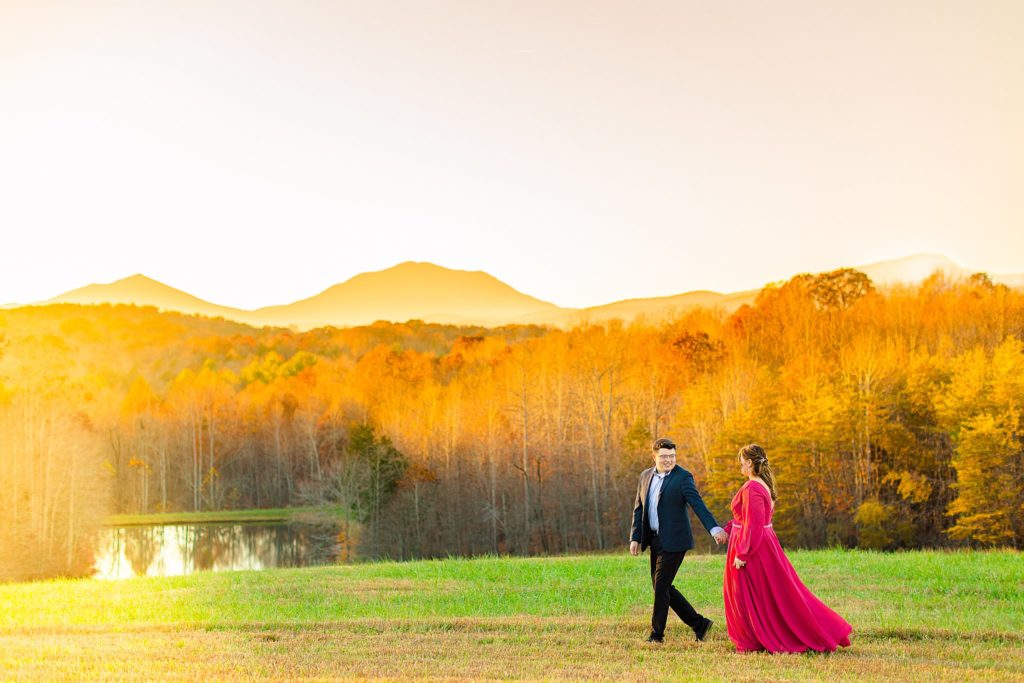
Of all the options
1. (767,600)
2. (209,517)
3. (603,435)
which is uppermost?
(603,435)

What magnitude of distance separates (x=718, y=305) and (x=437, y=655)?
215 feet

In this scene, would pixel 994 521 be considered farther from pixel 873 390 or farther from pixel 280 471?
pixel 280 471

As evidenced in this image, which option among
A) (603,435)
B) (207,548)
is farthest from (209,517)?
(603,435)

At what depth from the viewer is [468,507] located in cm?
5425

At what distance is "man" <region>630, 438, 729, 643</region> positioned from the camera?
1047 centimetres

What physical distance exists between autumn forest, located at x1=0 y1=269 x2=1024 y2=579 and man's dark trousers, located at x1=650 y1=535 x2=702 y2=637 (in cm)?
3361

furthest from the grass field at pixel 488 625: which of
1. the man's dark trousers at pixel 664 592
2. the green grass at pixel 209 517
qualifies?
the green grass at pixel 209 517

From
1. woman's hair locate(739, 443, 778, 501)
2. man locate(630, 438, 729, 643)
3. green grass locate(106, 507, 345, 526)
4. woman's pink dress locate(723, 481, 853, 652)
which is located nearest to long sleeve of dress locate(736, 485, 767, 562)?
woman's pink dress locate(723, 481, 853, 652)

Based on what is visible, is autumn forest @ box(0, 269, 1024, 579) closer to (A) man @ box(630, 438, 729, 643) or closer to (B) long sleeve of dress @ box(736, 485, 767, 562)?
(A) man @ box(630, 438, 729, 643)

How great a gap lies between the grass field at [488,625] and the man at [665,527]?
34 cm

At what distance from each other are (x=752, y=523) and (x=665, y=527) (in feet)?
3.35

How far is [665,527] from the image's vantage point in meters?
10.5

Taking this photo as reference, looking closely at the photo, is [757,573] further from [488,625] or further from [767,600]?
[488,625]

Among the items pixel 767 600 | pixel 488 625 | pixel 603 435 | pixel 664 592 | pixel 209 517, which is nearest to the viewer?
pixel 767 600
